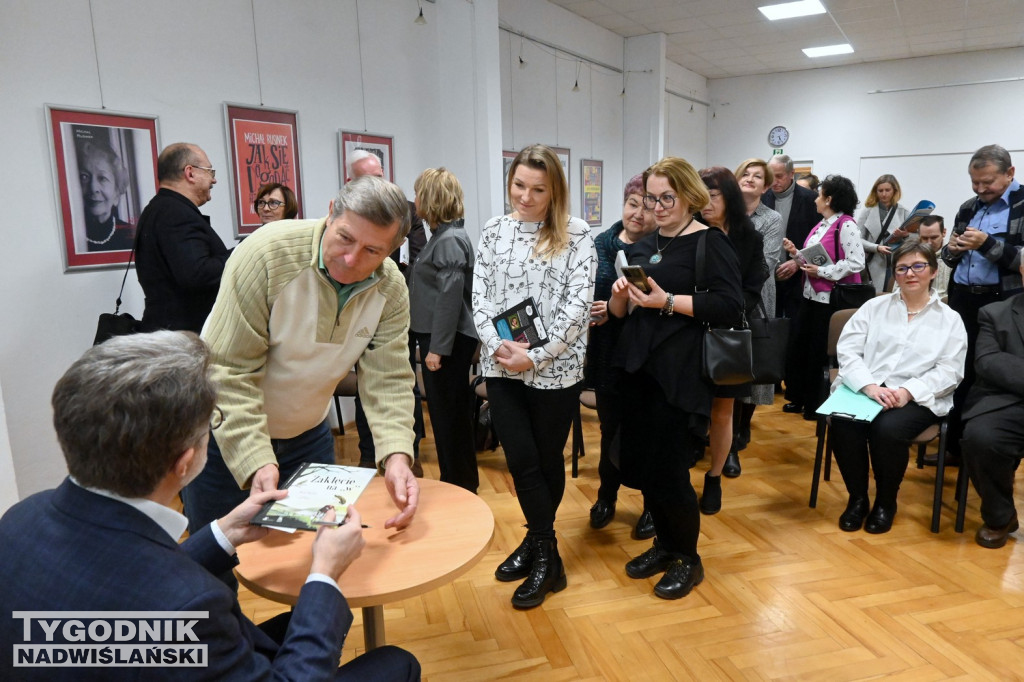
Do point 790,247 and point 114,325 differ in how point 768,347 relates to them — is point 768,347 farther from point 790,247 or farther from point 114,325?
point 114,325

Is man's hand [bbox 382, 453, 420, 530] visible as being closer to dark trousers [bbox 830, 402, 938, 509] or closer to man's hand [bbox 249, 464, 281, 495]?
man's hand [bbox 249, 464, 281, 495]

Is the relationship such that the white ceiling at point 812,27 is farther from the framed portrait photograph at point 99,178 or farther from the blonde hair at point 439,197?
the framed portrait photograph at point 99,178

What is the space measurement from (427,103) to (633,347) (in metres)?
3.61

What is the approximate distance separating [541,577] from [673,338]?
102cm

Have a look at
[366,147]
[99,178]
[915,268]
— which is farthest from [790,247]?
[99,178]

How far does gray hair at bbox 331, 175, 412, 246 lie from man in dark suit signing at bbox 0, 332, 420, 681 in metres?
0.53

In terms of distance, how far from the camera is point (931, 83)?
30.1 ft

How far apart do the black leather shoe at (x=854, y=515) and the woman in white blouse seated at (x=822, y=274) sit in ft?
3.20

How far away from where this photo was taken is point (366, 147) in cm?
472

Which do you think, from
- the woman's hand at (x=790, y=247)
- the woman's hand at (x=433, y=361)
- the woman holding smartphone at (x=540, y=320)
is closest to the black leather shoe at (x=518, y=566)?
the woman holding smartphone at (x=540, y=320)

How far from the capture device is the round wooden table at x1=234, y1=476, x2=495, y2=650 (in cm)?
126

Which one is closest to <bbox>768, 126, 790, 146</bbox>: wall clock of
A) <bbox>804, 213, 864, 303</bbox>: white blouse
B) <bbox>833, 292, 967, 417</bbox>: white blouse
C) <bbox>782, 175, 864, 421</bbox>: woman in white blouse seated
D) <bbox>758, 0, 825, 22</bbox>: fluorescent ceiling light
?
<bbox>758, 0, 825, 22</bbox>: fluorescent ceiling light

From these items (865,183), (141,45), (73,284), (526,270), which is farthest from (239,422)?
(865,183)

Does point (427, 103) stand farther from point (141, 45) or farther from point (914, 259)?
point (914, 259)
